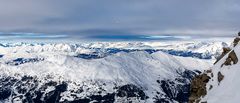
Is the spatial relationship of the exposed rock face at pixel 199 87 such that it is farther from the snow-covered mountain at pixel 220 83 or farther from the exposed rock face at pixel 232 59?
the exposed rock face at pixel 232 59

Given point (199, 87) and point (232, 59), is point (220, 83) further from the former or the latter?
point (232, 59)

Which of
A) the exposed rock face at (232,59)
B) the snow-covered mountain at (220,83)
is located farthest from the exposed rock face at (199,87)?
the exposed rock face at (232,59)

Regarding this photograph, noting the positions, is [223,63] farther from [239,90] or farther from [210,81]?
[239,90]

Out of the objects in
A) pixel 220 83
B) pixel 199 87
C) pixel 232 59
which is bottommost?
pixel 199 87

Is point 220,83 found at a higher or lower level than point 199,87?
higher

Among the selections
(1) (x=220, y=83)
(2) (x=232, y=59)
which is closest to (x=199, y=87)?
(1) (x=220, y=83)

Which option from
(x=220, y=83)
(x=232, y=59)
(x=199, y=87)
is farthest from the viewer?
(x=232, y=59)

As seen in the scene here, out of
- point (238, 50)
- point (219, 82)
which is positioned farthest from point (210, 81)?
point (238, 50)

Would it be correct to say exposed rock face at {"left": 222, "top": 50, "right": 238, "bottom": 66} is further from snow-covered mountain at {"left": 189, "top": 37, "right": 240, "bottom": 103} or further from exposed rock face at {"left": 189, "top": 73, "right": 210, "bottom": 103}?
exposed rock face at {"left": 189, "top": 73, "right": 210, "bottom": 103}
